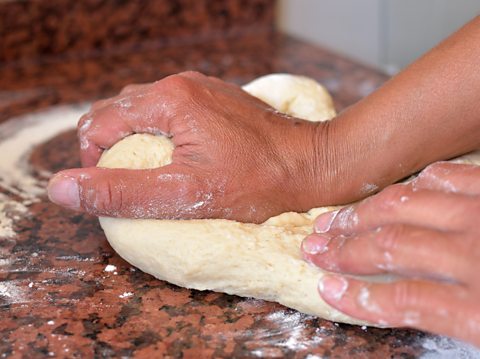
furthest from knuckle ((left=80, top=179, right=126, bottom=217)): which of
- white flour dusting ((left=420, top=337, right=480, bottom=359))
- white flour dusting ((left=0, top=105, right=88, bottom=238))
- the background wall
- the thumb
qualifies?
the background wall

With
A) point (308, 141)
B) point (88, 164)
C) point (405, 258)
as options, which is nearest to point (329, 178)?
point (308, 141)

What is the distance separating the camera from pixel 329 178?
1.10 metres

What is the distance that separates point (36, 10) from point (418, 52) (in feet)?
4.12

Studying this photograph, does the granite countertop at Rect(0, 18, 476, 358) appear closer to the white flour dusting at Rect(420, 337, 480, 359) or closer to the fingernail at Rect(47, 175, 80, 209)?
the white flour dusting at Rect(420, 337, 480, 359)

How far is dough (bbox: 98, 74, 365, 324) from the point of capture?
97cm

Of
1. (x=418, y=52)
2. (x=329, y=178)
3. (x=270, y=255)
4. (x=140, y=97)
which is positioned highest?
(x=418, y=52)

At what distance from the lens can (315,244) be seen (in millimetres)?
966

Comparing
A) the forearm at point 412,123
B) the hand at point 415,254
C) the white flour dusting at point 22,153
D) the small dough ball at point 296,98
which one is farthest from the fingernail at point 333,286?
the white flour dusting at point 22,153

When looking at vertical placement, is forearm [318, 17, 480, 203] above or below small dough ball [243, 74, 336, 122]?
below

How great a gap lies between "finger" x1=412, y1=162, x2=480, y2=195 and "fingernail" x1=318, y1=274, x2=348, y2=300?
0.55 ft

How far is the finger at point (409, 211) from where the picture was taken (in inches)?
32.6

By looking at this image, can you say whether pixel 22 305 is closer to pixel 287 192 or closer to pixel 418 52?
pixel 287 192

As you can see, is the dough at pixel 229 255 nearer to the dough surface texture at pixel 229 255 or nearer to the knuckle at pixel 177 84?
the dough surface texture at pixel 229 255

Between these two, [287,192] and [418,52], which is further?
[418,52]
